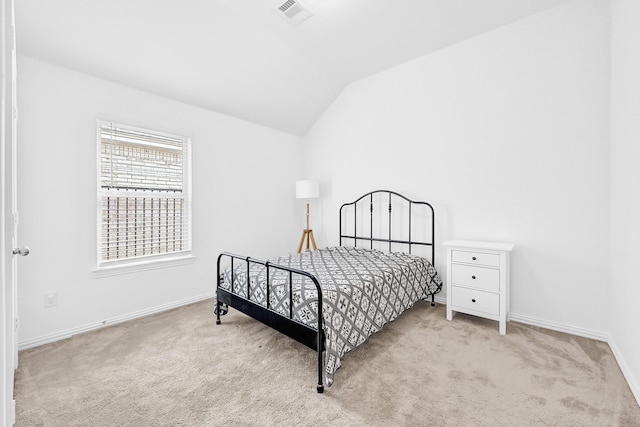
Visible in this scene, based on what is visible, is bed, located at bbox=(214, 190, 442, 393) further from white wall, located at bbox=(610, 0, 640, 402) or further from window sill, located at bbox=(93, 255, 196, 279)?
white wall, located at bbox=(610, 0, 640, 402)

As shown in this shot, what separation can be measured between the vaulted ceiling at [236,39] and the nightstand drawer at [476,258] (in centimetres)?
Result: 220

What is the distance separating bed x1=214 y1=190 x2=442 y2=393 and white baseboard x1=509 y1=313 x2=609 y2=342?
741 millimetres

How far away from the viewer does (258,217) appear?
4.11 meters

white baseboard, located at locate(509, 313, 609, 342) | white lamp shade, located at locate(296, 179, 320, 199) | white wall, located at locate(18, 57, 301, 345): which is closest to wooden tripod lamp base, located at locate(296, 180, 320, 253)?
white lamp shade, located at locate(296, 179, 320, 199)

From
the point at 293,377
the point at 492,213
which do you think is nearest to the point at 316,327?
the point at 293,377

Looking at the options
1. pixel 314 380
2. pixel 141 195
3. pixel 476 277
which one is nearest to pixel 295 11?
pixel 141 195

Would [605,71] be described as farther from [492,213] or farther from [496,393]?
[496,393]

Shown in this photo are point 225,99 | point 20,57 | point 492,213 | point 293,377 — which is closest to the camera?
point 293,377

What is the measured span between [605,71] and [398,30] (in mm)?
1776

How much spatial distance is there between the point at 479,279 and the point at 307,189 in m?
2.39

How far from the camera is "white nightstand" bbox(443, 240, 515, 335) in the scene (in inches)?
98.3

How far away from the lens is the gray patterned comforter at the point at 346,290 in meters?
1.88

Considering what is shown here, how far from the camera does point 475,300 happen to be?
104 inches

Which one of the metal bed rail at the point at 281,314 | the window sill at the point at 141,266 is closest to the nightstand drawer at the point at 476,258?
the metal bed rail at the point at 281,314
